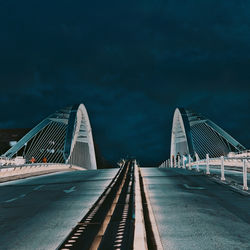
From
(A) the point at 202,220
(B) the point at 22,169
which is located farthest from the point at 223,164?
(B) the point at 22,169

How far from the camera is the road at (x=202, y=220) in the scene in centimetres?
570

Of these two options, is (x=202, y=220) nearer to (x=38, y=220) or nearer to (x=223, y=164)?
(x=38, y=220)

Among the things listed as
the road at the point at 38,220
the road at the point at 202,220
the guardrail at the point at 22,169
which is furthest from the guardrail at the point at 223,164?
the guardrail at the point at 22,169

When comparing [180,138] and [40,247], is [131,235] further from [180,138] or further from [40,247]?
[180,138]

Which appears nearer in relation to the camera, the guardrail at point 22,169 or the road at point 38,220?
the road at point 38,220

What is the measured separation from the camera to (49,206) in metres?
10.1

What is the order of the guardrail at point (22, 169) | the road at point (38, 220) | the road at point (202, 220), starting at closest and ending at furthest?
the road at point (202, 220) < the road at point (38, 220) < the guardrail at point (22, 169)

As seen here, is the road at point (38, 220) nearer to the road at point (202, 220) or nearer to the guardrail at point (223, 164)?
the road at point (202, 220)

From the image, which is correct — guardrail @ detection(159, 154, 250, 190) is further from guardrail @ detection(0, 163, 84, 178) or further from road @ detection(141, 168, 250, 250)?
guardrail @ detection(0, 163, 84, 178)

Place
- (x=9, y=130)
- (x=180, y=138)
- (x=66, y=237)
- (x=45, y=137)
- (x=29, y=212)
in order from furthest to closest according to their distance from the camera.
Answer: (x=9, y=130), (x=180, y=138), (x=45, y=137), (x=29, y=212), (x=66, y=237)

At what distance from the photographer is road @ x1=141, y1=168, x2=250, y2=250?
5.70 metres

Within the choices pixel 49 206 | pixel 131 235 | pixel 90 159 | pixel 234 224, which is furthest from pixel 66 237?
pixel 90 159

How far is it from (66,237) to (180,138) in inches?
2846

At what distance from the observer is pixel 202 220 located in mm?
7570
